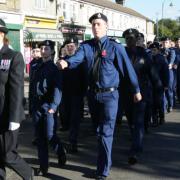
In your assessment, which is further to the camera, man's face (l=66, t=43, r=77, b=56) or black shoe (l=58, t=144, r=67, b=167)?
man's face (l=66, t=43, r=77, b=56)

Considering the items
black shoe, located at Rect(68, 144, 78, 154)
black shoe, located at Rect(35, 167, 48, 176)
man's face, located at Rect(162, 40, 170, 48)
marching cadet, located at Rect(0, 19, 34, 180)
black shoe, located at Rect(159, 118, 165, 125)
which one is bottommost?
black shoe, located at Rect(35, 167, 48, 176)

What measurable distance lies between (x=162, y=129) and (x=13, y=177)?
451cm

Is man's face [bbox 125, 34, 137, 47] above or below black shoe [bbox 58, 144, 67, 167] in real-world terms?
above

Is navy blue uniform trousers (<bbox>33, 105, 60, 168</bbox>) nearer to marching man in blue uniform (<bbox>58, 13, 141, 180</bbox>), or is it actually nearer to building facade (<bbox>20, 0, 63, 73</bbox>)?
marching man in blue uniform (<bbox>58, 13, 141, 180</bbox>)

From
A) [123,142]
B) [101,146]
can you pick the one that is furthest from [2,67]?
[123,142]

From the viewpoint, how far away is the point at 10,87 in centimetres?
499

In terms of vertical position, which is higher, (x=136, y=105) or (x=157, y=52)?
Result: (x=157, y=52)

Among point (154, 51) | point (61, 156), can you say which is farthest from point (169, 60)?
point (61, 156)

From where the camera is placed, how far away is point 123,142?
877cm

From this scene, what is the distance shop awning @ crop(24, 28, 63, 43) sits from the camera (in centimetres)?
3347

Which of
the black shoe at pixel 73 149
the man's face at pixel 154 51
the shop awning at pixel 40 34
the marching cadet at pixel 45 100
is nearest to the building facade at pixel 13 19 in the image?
the shop awning at pixel 40 34

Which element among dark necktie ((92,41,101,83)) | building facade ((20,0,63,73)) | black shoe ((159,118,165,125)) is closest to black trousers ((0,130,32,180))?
dark necktie ((92,41,101,83))

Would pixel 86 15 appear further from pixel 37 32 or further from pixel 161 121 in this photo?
pixel 161 121

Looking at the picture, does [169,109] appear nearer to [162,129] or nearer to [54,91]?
[162,129]
